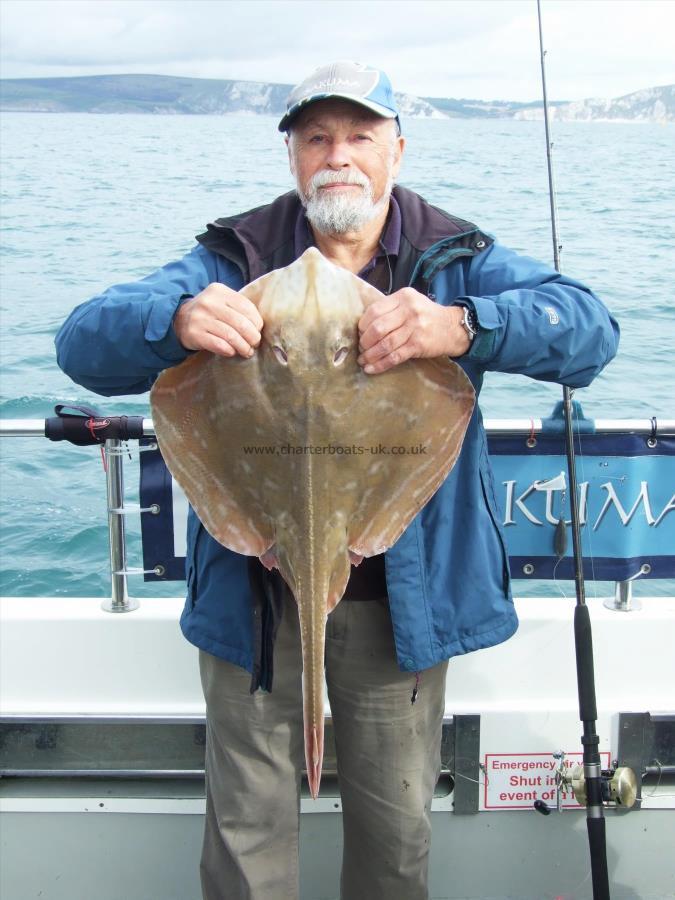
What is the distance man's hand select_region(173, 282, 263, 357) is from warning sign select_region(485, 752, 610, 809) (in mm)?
1877

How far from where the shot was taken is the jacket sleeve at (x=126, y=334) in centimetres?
217

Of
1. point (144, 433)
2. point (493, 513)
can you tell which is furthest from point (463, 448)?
point (144, 433)

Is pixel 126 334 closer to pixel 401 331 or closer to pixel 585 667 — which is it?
pixel 401 331

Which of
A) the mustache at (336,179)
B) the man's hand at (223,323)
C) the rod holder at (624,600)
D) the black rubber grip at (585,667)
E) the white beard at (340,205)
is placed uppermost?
the mustache at (336,179)

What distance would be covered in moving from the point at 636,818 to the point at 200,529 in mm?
1879

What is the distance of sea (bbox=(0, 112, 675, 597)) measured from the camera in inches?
301

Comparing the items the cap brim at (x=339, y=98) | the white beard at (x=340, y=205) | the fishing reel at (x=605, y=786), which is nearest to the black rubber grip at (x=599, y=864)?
the fishing reel at (x=605, y=786)

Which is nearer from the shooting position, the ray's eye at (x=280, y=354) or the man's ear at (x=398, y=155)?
the ray's eye at (x=280, y=354)

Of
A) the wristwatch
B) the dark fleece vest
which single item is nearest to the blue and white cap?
the dark fleece vest

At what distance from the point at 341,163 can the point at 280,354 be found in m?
0.76

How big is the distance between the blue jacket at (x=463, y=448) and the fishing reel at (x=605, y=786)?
804 millimetres

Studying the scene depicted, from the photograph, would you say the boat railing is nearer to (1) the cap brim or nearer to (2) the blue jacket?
(2) the blue jacket

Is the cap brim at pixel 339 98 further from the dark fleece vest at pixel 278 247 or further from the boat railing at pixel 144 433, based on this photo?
the boat railing at pixel 144 433

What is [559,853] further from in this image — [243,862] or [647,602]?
[243,862]
